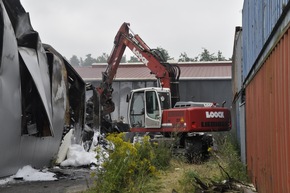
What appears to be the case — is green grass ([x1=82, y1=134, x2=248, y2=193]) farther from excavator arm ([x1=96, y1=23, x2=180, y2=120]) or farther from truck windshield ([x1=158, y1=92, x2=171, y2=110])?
excavator arm ([x1=96, y1=23, x2=180, y2=120])

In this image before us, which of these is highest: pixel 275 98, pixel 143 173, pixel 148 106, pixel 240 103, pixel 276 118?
pixel 275 98

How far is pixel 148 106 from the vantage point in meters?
13.8

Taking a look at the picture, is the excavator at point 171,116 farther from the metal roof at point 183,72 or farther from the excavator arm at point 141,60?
the metal roof at point 183,72

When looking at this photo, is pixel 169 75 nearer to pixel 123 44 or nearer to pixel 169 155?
pixel 123 44

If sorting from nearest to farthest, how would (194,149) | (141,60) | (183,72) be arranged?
(194,149) < (141,60) < (183,72)

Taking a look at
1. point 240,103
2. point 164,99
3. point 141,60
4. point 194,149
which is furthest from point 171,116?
point 141,60

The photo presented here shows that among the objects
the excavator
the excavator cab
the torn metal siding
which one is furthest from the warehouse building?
the excavator cab

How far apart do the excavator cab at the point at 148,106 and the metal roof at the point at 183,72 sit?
1403 centimetres

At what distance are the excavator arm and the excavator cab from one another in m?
2.19

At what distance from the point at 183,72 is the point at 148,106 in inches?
718

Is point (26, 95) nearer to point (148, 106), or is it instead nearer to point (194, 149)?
point (194, 149)

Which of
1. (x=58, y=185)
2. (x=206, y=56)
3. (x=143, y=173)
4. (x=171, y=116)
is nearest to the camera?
(x=143, y=173)

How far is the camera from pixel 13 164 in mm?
8094

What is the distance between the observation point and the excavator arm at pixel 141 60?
1664 cm
